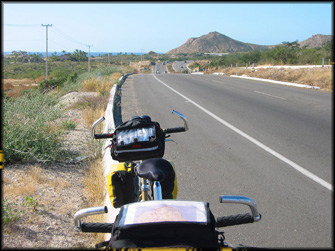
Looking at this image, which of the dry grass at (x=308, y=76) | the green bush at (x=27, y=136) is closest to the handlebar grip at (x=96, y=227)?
the green bush at (x=27, y=136)

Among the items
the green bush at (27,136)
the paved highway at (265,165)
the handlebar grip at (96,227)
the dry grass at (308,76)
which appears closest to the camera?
A: the handlebar grip at (96,227)

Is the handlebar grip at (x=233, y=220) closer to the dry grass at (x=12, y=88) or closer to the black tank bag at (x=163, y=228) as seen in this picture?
the black tank bag at (x=163, y=228)

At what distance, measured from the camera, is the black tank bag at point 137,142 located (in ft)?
10.5

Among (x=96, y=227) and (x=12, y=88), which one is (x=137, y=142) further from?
(x=12, y=88)

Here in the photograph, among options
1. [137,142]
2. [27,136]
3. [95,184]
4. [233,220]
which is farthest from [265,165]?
[233,220]

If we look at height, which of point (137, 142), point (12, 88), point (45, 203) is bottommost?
point (45, 203)

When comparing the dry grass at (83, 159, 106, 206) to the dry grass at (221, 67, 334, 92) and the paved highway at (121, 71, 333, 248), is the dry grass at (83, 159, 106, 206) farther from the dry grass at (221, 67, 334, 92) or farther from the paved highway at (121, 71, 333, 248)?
the dry grass at (221, 67, 334, 92)

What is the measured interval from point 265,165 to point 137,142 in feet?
16.1

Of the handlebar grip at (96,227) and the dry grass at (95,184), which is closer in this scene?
the handlebar grip at (96,227)

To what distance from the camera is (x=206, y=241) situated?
6.18 ft

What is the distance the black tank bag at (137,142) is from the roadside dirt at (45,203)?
1260 mm

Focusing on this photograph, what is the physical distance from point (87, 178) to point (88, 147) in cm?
169

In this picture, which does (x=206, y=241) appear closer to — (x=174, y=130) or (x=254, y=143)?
(x=174, y=130)

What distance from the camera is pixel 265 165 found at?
24.7 ft
